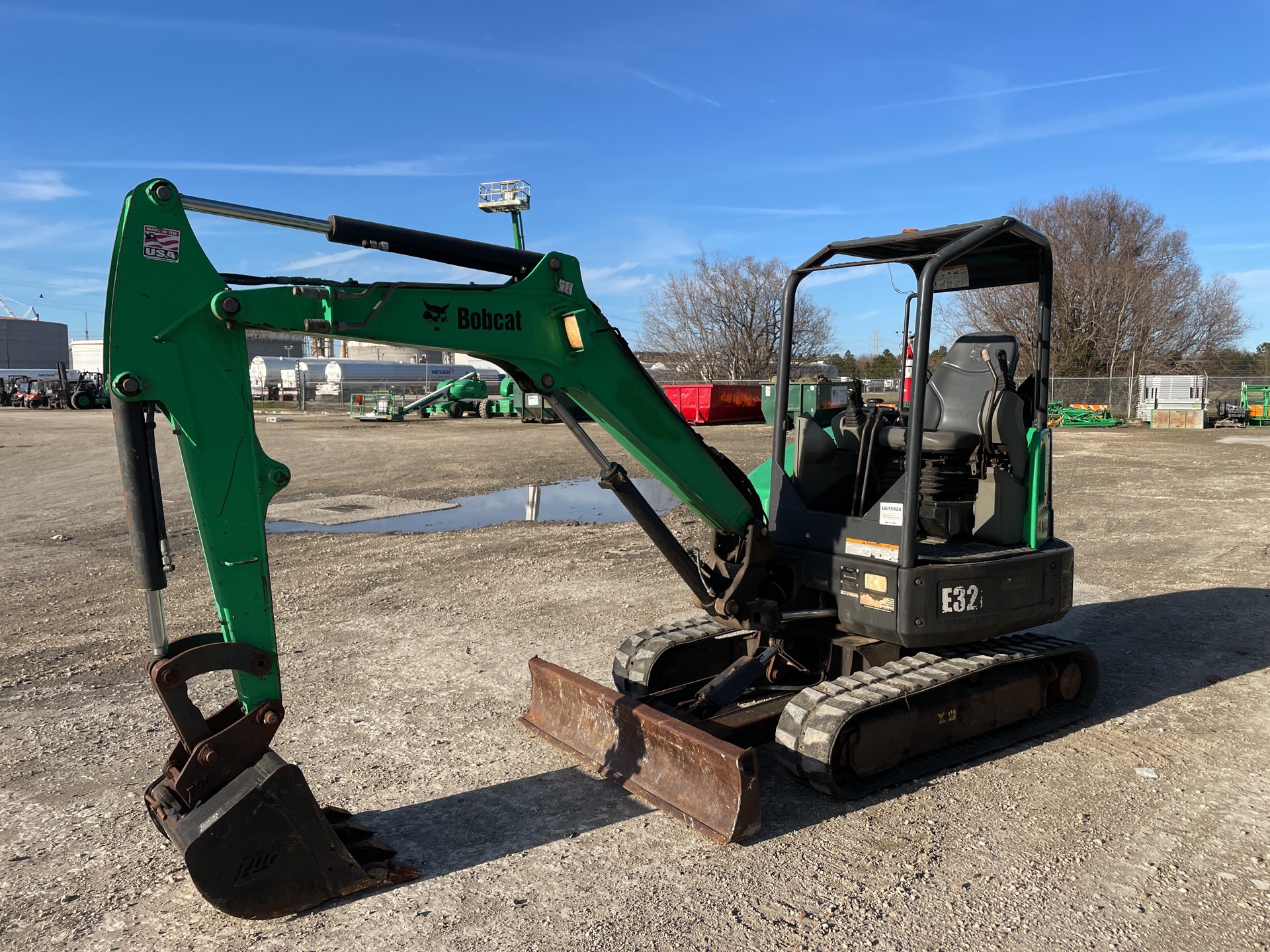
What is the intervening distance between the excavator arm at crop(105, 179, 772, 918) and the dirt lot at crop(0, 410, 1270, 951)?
0.31 meters

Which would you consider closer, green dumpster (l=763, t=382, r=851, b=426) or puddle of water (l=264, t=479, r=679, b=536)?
green dumpster (l=763, t=382, r=851, b=426)

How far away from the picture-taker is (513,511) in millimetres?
14562

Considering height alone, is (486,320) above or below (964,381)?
above

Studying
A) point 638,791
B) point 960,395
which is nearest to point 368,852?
point 638,791

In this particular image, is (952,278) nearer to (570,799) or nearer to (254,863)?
(570,799)

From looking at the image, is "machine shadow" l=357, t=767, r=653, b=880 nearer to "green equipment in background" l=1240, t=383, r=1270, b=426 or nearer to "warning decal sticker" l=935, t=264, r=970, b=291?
"warning decal sticker" l=935, t=264, r=970, b=291

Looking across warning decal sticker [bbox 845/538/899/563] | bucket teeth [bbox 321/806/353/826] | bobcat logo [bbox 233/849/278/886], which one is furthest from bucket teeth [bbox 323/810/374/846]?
warning decal sticker [bbox 845/538/899/563]

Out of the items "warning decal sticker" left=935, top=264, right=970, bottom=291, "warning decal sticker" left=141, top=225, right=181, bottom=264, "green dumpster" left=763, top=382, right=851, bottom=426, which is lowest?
"green dumpster" left=763, top=382, right=851, bottom=426

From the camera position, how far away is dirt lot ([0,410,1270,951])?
3.69 meters

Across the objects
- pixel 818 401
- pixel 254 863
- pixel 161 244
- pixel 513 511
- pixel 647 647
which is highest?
pixel 161 244

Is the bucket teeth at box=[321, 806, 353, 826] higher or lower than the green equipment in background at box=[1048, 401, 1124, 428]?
lower

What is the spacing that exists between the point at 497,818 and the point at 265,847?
1.23m

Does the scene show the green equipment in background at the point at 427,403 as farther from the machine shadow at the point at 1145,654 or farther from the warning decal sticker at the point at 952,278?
the warning decal sticker at the point at 952,278

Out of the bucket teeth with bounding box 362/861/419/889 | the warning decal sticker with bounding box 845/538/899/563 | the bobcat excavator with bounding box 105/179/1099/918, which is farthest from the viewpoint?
the warning decal sticker with bounding box 845/538/899/563
